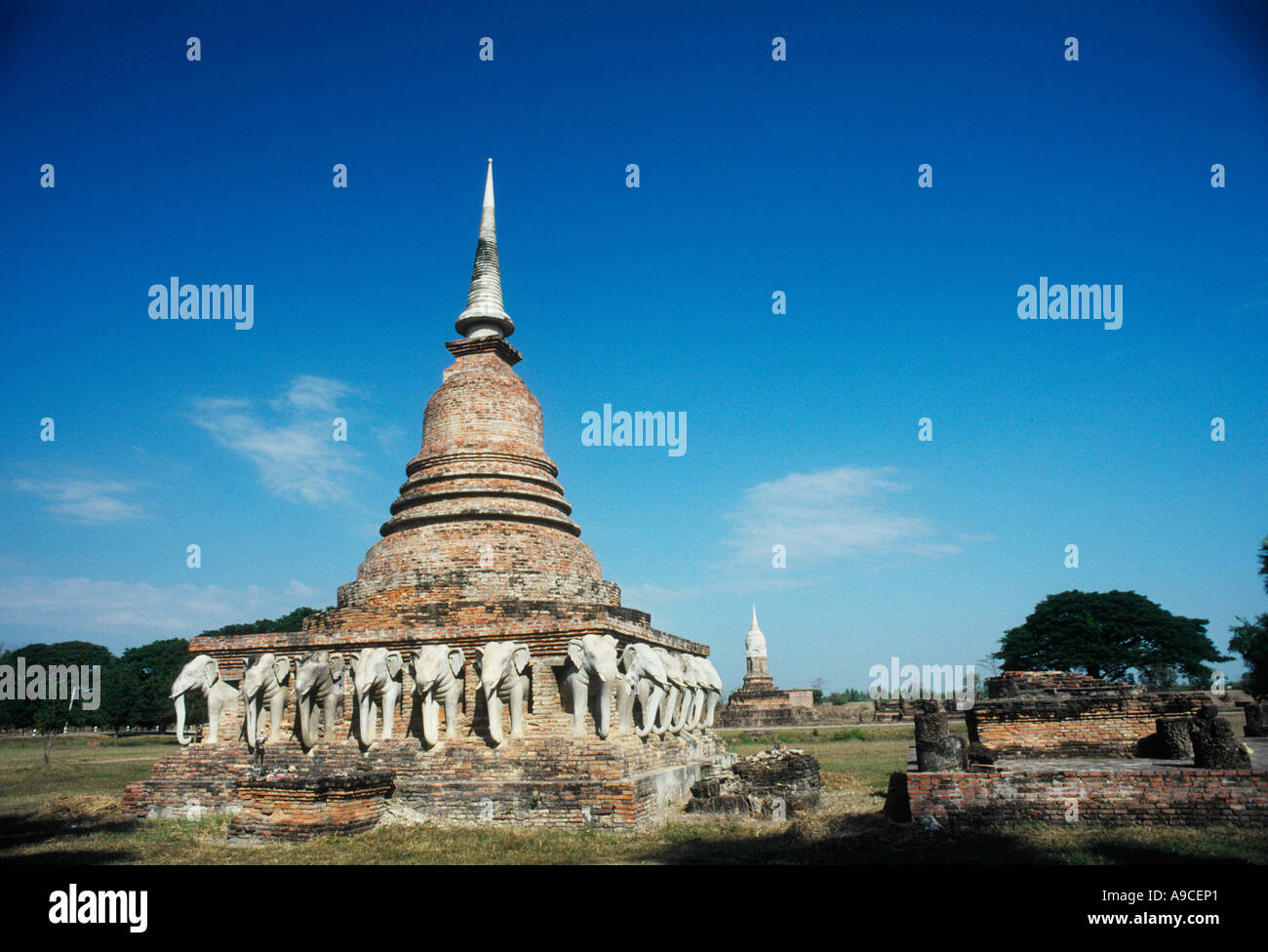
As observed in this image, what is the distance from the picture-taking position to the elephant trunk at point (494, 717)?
1280 cm

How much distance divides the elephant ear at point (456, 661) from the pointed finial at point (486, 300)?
8.91 meters

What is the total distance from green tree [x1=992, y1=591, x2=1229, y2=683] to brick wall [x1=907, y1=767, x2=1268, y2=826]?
43.2 meters

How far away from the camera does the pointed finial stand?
20.0m

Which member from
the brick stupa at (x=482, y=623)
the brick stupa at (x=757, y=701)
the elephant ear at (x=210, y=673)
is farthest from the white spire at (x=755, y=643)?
the elephant ear at (x=210, y=673)

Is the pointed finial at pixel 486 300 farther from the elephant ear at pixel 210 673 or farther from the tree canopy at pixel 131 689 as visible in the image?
the tree canopy at pixel 131 689

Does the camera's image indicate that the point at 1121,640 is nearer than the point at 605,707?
No

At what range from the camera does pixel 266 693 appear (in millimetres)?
14188

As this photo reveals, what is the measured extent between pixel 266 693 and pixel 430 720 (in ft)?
10.8

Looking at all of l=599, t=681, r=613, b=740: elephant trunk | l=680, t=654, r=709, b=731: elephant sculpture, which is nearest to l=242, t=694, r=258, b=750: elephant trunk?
l=599, t=681, r=613, b=740: elephant trunk

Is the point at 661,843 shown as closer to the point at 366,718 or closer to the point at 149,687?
the point at 366,718

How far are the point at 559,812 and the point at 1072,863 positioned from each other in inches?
268

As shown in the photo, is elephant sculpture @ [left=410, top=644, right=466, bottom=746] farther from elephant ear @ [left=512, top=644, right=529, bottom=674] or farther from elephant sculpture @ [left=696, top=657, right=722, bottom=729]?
elephant sculpture @ [left=696, top=657, right=722, bottom=729]

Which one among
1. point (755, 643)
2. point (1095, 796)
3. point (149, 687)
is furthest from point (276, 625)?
point (1095, 796)
